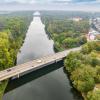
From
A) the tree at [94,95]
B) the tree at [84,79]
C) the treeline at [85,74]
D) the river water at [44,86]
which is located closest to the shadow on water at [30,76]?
the river water at [44,86]

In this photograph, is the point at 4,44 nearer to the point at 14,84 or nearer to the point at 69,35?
the point at 14,84

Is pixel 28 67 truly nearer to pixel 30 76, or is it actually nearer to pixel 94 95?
pixel 30 76

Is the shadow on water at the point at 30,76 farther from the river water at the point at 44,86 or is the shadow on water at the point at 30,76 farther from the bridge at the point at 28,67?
the bridge at the point at 28,67

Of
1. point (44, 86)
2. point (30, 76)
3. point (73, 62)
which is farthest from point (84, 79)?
point (30, 76)

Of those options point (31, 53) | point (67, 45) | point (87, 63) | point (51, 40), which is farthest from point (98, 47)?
point (51, 40)

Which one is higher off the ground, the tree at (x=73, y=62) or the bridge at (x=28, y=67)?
the tree at (x=73, y=62)

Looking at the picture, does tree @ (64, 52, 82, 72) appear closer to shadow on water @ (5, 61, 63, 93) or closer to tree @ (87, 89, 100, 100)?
shadow on water @ (5, 61, 63, 93)
